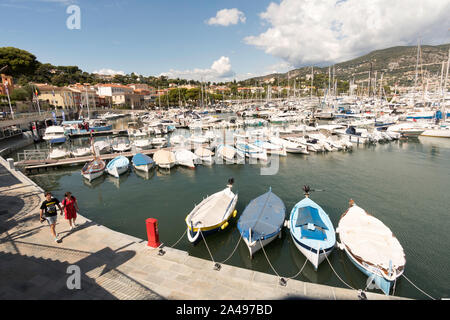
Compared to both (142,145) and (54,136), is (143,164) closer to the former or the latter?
(142,145)

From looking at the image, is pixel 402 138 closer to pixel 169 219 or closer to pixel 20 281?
pixel 169 219

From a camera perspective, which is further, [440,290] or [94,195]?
[94,195]

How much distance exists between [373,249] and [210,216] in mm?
7926

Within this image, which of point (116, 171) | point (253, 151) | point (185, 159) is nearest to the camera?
point (116, 171)

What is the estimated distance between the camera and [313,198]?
58.9ft

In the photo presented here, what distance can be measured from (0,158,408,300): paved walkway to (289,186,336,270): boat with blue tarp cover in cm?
236

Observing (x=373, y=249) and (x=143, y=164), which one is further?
(x=143, y=164)

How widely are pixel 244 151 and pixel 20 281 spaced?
2489 centimetres

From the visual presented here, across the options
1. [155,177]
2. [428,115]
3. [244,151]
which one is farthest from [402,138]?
[155,177]

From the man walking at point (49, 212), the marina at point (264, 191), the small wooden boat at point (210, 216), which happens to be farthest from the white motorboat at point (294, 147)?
the man walking at point (49, 212)

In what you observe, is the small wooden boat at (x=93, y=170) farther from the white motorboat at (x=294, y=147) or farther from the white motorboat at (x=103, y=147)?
the white motorboat at (x=294, y=147)

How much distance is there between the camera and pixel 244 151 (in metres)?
30.0

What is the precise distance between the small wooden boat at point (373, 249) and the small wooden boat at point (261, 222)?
315 cm

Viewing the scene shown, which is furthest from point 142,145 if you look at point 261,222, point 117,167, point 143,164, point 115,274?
point 115,274
